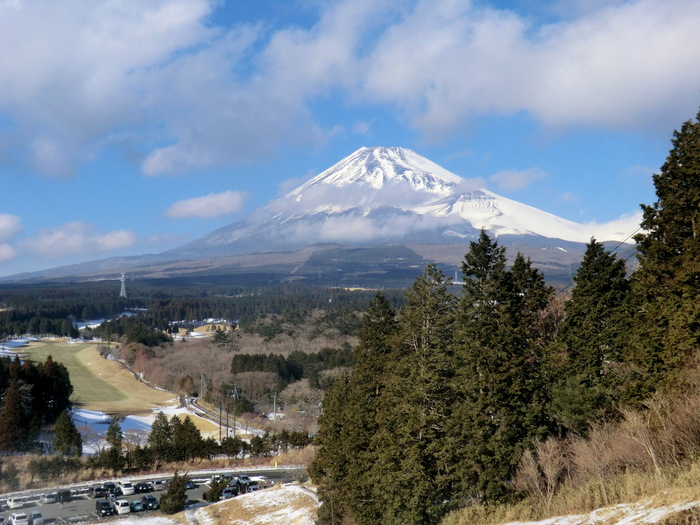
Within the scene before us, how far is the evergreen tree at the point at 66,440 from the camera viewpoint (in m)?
38.4

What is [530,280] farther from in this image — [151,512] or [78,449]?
[78,449]

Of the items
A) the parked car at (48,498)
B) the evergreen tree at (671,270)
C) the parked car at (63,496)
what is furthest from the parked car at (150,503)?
the evergreen tree at (671,270)

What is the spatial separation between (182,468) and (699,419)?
35576 millimetres

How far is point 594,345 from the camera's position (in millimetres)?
16844

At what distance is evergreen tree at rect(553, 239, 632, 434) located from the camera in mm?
15875

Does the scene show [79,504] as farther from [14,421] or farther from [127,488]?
[14,421]

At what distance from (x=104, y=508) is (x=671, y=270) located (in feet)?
84.5

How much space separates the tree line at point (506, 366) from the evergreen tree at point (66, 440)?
26.7 meters

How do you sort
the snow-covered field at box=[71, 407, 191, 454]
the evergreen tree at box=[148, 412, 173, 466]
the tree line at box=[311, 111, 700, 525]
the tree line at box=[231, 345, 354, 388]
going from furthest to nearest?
the tree line at box=[231, 345, 354, 388] → the snow-covered field at box=[71, 407, 191, 454] → the evergreen tree at box=[148, 412, 173, 466] → the tree line at box=[311, 111, 700, 525]

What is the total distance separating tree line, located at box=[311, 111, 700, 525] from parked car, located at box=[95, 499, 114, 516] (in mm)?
14442

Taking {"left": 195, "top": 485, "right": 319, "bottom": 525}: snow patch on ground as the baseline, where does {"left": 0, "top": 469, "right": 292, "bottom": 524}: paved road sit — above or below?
below

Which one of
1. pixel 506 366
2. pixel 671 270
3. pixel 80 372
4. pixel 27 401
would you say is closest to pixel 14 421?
pixel 27 401

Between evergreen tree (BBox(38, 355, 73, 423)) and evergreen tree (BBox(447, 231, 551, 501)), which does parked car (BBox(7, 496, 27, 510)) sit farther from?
evergreen tree (BBox(447, 231, 551, 501))

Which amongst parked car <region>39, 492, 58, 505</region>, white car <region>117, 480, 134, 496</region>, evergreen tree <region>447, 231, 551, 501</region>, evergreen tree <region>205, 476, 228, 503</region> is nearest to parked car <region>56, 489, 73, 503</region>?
parked car <region>39, 492, 58, 505</region>
